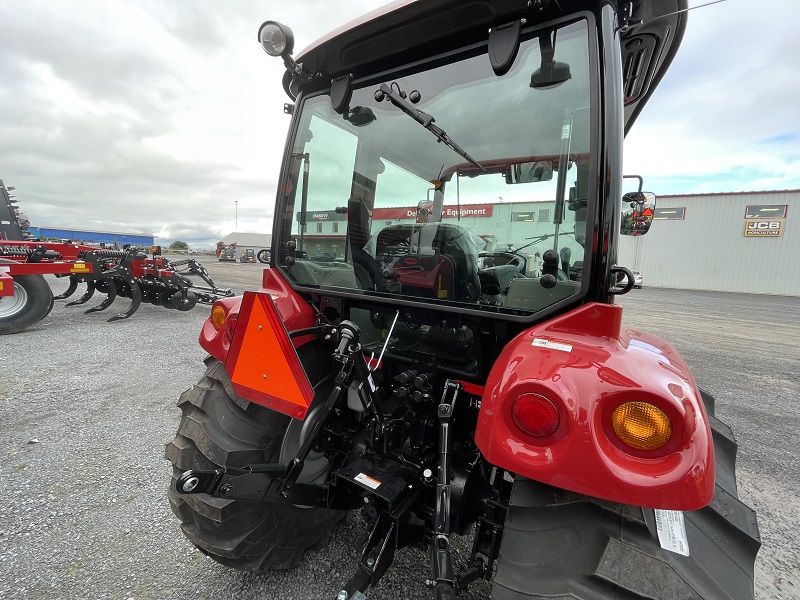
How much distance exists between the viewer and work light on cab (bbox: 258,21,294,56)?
157cm

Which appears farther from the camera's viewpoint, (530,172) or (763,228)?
(763,228)

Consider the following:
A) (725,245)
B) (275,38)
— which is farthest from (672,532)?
(725,245)

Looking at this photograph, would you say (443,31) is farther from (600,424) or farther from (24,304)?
(24,304)

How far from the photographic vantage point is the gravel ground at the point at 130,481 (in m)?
1.65

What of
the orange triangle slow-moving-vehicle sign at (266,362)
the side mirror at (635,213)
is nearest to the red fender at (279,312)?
the orange triangle slow-moving-vehicle sign at (266,362)

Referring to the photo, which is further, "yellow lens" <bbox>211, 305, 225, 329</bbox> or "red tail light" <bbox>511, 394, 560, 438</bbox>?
"yellow lens" <bbox>211, 305, 225, 329</bbox>

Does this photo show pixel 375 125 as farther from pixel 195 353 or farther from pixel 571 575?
pixel 195 353

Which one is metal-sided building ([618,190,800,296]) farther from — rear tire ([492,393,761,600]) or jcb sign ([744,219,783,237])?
rear tire ([492,393,761,600])

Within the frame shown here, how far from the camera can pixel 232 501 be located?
1386mm

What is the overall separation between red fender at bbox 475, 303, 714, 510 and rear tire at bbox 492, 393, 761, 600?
138mm

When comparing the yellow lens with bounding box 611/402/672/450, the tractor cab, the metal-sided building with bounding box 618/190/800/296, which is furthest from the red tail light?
the metal-sided building with bounding box 618/190/800/296

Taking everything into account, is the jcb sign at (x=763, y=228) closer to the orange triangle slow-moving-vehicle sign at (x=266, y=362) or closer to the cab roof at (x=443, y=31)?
the cab roof at (x=443, y=31)

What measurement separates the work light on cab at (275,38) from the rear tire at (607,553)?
1.84m

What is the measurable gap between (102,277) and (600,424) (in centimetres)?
816
